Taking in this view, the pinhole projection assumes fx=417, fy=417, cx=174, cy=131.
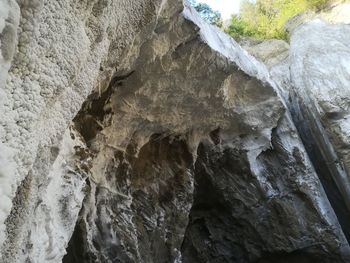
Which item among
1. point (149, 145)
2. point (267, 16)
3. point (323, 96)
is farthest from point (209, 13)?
point (149, 145)

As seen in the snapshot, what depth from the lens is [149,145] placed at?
4824mm

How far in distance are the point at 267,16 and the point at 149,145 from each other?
914 cm

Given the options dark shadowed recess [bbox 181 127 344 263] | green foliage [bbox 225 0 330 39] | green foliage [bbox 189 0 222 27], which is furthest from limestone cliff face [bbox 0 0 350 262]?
green foliage [bbox 189 0 222 27]

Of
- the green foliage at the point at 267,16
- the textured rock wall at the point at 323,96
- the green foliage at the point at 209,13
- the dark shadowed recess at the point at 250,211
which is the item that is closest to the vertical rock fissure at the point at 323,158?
the textured rock wall at the point at 323,96

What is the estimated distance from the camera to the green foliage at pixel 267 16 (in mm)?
10406

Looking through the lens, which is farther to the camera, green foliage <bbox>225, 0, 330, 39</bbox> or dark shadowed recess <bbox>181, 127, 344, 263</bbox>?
green foliage <bbox>225, 0, 330, 39</bbox>

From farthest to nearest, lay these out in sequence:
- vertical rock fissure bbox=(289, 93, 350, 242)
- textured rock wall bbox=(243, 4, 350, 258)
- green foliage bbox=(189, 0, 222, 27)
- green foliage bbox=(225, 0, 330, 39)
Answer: green foliage bbox=(189, 0, 222, 27)
green foliage bbox=(225, 0, 330, 39)
vertical rock fissure bbox=(289, 93, 350, 242)
textured rock wall bbox=(243, 4, 350, 258)

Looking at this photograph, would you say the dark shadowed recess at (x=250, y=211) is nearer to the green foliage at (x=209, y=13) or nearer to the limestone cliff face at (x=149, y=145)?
the limestone cliff face at (x=149, y=145)

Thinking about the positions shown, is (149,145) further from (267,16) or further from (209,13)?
(267,16)

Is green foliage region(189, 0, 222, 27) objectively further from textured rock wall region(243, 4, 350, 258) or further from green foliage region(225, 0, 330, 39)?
textured rock wall region(243, 4, 350, 258)

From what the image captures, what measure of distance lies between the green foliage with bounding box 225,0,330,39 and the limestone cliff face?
3011mm

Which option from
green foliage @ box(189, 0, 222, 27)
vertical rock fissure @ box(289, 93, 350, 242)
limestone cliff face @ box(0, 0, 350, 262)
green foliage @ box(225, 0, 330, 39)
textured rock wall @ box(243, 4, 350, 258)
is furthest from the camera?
green foliage @ box(189, 0, 222, 27)

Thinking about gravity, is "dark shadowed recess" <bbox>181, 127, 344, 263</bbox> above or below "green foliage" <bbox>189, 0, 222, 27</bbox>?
below

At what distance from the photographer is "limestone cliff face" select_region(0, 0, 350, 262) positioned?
174 centimetres
